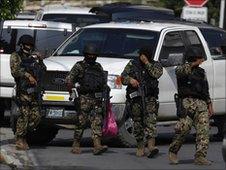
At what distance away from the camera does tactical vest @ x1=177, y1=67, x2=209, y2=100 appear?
1212 centimetres

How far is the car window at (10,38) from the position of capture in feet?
56.9

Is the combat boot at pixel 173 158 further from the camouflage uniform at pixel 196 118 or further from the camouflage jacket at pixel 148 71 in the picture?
the camouflage jacket at pixel 148 71

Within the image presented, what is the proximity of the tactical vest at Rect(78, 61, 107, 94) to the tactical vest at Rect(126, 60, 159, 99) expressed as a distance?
0.40 meters

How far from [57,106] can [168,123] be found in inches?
80.3

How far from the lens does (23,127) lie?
44.1ft

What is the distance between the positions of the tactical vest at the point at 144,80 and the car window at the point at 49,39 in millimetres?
4940

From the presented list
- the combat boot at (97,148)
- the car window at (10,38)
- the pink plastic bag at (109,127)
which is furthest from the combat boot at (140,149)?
the car window at (10,38)

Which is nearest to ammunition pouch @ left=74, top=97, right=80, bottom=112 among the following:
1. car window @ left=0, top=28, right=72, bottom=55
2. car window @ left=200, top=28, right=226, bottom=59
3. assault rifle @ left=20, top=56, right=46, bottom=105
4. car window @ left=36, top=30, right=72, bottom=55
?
assault rifle @ left=20, top=56, right=46, bottom=105

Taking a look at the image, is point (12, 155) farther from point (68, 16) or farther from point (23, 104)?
point (68, 16)

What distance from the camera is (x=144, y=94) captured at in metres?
12.9

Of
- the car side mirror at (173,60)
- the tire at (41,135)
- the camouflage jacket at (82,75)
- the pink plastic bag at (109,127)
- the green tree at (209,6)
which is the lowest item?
the green tree at (209,6)

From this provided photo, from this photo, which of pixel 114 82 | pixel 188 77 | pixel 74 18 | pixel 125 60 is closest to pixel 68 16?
pixel 74 18

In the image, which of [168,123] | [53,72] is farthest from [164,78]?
[53,72]

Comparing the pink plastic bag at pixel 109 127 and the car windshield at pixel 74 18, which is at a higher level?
the pink plastic bag at pixel 109 127
